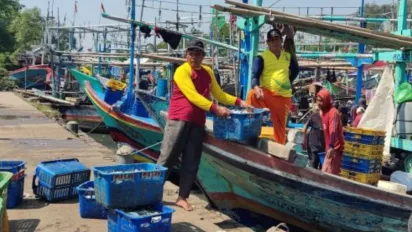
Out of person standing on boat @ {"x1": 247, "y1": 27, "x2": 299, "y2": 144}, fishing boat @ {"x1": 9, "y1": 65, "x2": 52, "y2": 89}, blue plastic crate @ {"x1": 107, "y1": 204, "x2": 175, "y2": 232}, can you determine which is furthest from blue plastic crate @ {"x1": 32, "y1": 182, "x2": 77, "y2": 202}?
fishing boat @ {"x1": 9, "y1": 65, "x2": 52, "y2": 89}

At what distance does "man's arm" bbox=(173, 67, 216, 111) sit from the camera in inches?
193

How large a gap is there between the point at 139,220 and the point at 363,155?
10.4ft

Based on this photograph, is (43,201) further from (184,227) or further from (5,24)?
(5,24)

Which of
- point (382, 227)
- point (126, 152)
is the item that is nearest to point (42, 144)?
point (126, 152)

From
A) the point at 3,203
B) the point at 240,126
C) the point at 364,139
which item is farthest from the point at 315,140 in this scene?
the point at 3,203

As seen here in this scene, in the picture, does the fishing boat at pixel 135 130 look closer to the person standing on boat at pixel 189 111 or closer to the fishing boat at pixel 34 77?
the person standing on boat at pixel 189 111

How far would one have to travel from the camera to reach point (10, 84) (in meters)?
29.6

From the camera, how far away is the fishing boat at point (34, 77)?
92.4 feet

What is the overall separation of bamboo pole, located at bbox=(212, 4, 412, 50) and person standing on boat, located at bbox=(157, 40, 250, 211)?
71 cm

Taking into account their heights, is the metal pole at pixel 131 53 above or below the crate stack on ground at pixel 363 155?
above

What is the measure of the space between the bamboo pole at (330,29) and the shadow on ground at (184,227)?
2.30 m

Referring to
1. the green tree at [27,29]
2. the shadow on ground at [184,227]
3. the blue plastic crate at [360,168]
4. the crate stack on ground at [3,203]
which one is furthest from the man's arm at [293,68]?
the green tree at [27,29]

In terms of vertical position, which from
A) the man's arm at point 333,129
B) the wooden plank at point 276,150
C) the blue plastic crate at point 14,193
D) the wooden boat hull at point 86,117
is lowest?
the wooden boat hull at point 86,117

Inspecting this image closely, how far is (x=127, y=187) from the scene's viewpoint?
4.23 meters
